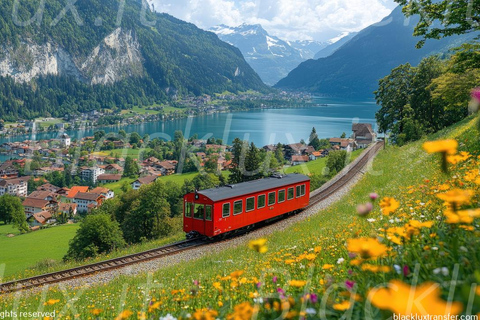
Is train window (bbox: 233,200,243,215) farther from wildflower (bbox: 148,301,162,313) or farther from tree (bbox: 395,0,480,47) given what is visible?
wildflower (bbox: 148,301,162,313)

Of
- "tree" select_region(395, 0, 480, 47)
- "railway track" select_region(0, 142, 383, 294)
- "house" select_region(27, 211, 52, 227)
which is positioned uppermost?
"tree" select_region(395, 0, 480, 47)

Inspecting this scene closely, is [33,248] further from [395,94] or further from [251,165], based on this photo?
[395,94]

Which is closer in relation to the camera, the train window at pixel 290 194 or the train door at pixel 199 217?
the train door at pixel 199 217

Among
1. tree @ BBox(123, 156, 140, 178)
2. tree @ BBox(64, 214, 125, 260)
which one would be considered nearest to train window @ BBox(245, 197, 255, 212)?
tree @ BBox(64, 214, 125, 260)

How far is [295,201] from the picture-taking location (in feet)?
65.6

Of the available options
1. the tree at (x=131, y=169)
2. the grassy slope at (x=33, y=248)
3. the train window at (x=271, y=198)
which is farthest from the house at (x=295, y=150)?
the train window at (x=271, y=198)

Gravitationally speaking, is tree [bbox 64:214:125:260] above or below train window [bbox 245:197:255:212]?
below

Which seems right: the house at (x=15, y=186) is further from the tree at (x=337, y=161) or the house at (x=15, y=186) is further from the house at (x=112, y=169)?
the tree at (x=337, y=161)

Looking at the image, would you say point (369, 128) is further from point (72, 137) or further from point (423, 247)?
point (72, 137)

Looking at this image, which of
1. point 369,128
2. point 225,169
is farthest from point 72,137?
point 369,128

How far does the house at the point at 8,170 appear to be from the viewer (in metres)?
111

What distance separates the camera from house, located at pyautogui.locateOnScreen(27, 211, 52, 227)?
80562 millimetres

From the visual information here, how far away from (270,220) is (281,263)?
12.5 meters

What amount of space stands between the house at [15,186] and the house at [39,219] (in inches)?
818
